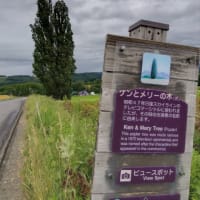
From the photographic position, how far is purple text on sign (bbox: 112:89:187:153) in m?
2.61

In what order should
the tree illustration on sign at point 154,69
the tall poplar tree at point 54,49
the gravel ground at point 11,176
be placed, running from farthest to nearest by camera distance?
the tall poplar tree at point 54,49
the gravel ground at point 11,176
the tree illustration on sign at point 154,69

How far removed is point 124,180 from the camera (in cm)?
267

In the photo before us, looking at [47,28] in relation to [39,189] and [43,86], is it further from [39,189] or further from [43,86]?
[39,189]

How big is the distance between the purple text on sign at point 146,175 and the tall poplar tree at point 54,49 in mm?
31387

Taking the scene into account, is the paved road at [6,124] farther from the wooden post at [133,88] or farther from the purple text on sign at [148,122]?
the purple text on sign at [148,122]

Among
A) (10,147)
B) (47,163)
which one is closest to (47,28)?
(10,147)

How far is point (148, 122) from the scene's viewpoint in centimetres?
267

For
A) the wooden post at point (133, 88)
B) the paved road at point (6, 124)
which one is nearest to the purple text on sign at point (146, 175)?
the wooden post at point (133, 88)

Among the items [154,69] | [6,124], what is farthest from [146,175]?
[6,124]

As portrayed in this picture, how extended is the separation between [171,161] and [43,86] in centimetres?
3333

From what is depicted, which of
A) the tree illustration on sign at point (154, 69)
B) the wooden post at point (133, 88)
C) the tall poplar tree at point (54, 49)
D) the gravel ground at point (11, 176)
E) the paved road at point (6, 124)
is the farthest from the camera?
the tall poplar tree at point (54, 49)

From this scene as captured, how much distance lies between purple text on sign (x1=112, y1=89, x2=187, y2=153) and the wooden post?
47mm

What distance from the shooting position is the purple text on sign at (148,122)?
2.61 meters

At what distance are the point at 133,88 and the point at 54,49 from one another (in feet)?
110
